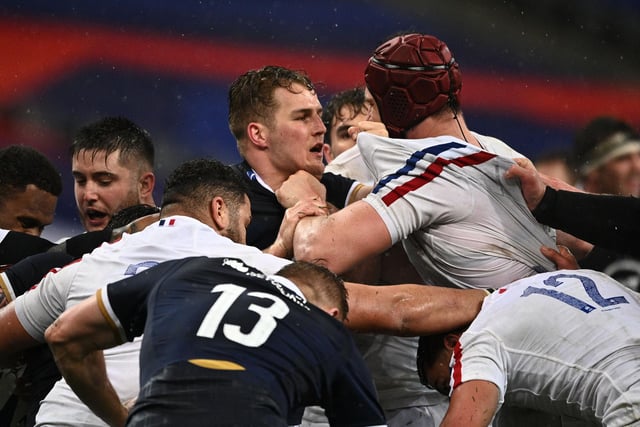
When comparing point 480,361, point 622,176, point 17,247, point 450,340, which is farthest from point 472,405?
point 622,176

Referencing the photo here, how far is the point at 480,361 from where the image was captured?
10.8 ft

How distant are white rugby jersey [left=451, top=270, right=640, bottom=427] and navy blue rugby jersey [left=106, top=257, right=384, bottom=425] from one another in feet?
2.12

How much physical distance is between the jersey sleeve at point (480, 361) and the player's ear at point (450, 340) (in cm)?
31

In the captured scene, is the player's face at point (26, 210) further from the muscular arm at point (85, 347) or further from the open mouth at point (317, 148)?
the muscular arm at point (85, 347)

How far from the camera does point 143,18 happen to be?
8.26m

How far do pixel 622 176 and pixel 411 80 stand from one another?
A: 174 centimetres

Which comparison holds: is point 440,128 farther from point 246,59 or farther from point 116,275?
point 246,59

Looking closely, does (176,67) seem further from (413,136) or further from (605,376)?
(605,376)

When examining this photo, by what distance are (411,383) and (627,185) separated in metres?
1.76

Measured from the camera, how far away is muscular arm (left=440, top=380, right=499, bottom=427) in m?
3.16

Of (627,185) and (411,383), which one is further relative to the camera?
(627,185)

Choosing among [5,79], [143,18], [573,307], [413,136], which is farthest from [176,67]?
[573,307]

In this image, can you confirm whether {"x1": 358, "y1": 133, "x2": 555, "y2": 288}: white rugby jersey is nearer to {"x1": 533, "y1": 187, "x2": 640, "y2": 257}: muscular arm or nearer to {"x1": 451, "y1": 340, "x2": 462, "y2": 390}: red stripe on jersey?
{"x1": 533, "y1": 187, "x2": 640, "y2": 257}: muscular arm

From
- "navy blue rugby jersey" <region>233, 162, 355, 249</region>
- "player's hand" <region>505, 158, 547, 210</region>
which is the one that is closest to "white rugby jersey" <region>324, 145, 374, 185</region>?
"navy blue rugby jersey" <region>233, 162, 355, 249</region>
